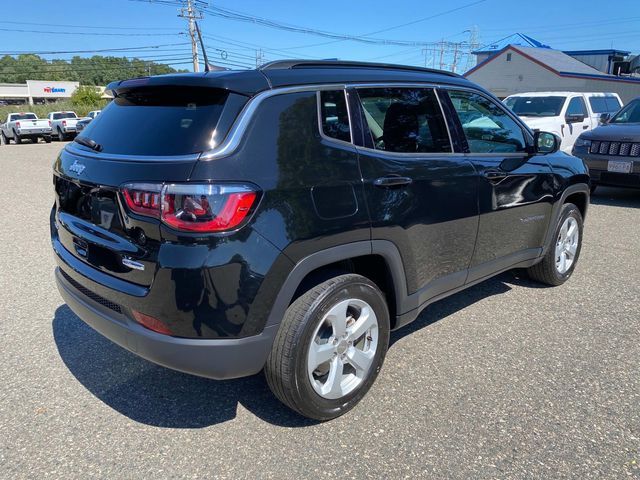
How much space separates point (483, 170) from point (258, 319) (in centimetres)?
201

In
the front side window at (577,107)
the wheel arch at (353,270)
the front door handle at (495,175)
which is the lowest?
the wheel arch at (353,270)

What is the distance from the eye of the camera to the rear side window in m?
2.61

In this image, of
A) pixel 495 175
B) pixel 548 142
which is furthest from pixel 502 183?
pixel 548 142

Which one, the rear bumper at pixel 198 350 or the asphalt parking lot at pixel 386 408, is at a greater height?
the rear bumper at pixel 198 350

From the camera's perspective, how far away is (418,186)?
2.96 m

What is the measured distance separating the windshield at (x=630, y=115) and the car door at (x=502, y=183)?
21.1 ft

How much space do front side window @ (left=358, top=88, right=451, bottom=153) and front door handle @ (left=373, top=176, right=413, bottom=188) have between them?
192 mm

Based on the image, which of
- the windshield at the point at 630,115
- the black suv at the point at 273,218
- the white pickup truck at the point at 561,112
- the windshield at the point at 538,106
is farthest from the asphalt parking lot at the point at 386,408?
the windshield at the point at 538,106

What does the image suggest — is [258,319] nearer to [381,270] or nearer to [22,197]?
→ [381,270]

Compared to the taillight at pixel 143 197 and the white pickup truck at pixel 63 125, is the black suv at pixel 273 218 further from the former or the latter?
the white pickup truck at pixel 63 125

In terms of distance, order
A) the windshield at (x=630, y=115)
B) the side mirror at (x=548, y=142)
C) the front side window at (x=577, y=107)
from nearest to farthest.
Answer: the side mirror at (x=548, y=142), the windshield at (x=630, y=115), the front side window at (x=577, y=107)

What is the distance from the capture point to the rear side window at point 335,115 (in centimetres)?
261

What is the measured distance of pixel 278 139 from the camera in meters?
2.38

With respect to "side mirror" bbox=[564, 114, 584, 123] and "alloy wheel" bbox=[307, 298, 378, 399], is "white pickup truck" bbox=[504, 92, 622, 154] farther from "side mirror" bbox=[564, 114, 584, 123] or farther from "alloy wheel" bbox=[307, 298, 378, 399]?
"alloy wheel" bbox=[307, 298, 378, 399]
